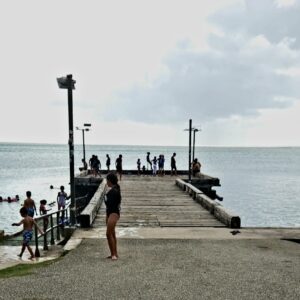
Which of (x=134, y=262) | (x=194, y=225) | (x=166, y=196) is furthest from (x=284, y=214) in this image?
(x=134, y=262)

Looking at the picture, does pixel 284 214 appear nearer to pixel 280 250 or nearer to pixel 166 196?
pixel 166 196

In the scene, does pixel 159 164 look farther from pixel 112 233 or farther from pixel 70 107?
pixel 112 233

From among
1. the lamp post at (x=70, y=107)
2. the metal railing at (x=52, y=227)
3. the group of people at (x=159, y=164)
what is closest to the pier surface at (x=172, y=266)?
the lamp post at (x=70, y=107)

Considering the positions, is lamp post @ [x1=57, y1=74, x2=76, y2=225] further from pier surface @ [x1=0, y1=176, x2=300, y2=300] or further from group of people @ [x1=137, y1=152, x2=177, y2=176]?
group of people @ [x1=137, y1=152, x2=177, y2=176]

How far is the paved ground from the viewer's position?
550cm

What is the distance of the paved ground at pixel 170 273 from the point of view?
18.0 feet

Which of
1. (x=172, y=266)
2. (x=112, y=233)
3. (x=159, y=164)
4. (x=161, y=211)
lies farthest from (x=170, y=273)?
(x=159, y=164)

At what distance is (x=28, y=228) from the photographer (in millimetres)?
10312

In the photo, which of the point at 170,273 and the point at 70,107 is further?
the point at 70,107

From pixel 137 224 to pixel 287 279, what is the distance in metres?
5.94

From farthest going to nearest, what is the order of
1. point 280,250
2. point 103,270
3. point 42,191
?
point 42,191 → point 280,250 → point 103,270

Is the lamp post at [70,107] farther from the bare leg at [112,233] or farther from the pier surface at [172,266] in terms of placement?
the bare leg at [112,233]

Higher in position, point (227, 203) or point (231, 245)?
point (231, 245)

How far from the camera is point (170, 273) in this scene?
6500mm
